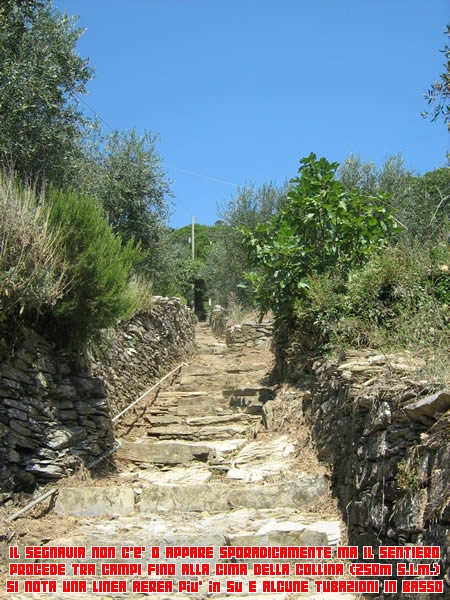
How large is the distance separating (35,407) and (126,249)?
2.41 meters

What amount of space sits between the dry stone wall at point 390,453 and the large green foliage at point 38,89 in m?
5.23

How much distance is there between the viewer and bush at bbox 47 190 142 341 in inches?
267

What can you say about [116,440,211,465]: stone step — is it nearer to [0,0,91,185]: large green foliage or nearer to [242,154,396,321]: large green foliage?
[242,154,396,321]: large green foliage

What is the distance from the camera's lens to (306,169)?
873cm

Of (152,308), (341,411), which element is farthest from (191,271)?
(341,411)

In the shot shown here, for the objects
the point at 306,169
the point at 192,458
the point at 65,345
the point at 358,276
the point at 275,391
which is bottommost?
the point at 192,458

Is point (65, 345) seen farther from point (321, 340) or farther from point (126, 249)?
point (321, 340)

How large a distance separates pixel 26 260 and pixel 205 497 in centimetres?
304

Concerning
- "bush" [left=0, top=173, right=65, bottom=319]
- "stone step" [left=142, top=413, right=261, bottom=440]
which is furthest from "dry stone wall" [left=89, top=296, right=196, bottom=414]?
"bush" [left=0, top=173, right=65, bottom=319]

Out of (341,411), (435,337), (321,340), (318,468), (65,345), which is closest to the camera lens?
(435,337)

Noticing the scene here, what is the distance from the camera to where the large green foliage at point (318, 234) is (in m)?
8.34

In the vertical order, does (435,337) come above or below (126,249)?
below

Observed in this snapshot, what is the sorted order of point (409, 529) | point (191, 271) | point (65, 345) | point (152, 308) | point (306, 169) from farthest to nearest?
point (191, 271)
point (152, 308)
point (306, 169)
point (65, 345)
point (409, 529)

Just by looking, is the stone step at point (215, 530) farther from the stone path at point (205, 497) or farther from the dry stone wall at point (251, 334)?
the dry stone wall at point (251, 334)
